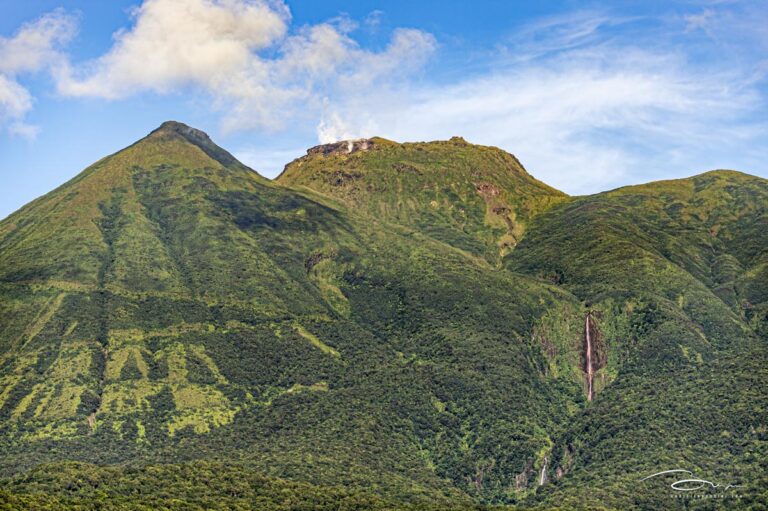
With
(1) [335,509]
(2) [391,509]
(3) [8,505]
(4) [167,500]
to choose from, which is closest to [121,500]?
(4) [167,500]

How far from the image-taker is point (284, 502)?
199m

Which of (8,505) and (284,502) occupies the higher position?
(8,505)

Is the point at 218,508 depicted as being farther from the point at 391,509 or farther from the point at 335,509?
the point at 391,509

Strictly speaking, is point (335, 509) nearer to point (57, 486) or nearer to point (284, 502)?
point (284, 502)

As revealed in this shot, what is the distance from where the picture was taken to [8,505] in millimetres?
159750

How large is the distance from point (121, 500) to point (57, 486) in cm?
1581

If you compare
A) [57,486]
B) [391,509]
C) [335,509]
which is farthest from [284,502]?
[57,486]

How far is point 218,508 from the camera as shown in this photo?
7470 inches

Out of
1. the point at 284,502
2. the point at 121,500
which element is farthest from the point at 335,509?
the point at 121,500

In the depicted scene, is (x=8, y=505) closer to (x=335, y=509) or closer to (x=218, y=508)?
(x=218, y=508)

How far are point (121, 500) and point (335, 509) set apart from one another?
46.5 meters

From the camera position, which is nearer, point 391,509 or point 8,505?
point 8,505

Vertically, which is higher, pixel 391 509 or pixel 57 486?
pixel 57 486

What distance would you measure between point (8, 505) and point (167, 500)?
1491 inches
